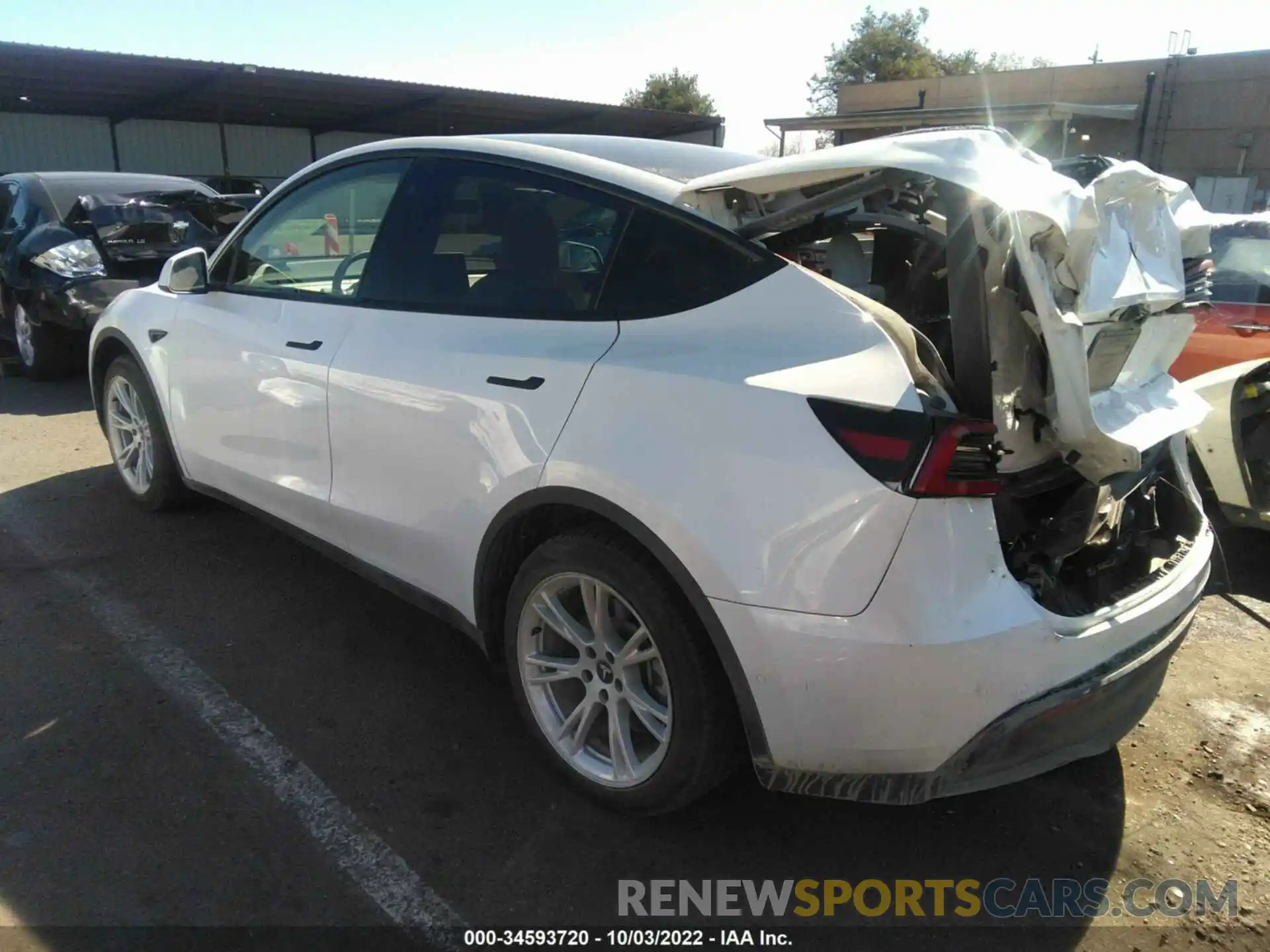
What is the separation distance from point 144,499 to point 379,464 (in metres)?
2.45

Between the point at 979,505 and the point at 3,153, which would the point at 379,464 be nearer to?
the point at 979,505

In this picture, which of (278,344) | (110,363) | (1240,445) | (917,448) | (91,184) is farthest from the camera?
(91,184)

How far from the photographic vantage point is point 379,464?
312cm

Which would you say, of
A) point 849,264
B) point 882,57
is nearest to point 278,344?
point 849,264

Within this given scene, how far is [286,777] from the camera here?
284cm

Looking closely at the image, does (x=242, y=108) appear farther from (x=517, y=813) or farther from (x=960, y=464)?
(x=960, y=464)

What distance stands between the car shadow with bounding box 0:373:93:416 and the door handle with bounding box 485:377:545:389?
6029mm

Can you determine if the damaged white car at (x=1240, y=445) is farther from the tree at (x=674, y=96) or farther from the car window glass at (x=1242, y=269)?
the tree at (x=674, y=96)

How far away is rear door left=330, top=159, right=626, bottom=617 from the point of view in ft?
8.70

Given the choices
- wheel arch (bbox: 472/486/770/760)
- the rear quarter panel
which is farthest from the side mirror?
the rear quarter panel

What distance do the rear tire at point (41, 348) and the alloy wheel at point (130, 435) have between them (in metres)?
4.16

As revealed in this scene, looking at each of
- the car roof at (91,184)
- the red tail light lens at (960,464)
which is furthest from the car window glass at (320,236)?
the car roof at (91,184)

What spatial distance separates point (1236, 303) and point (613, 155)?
475cm

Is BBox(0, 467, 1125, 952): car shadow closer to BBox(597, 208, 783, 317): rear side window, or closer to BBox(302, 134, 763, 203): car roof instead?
BBox(597, 208, 783, 317): rear side window
